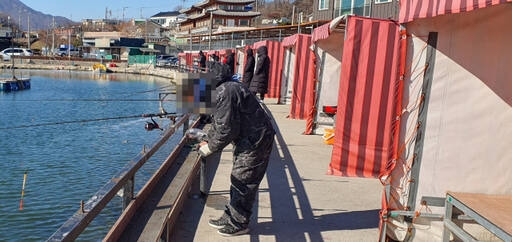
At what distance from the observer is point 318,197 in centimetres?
555

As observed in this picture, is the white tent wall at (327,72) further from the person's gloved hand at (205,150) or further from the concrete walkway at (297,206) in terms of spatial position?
the person's gloved hand at (205,150)

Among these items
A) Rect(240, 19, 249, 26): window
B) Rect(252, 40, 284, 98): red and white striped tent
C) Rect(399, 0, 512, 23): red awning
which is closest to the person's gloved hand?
Rect(399, 0, 512, 23): red awning

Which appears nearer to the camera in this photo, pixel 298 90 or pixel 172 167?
pixel 172 167

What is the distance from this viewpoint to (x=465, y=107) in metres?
3.79

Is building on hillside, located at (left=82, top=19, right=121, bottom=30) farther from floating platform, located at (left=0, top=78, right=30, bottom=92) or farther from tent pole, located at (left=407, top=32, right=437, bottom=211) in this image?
tent pole, located at (left=407, top=32, right=437, bottom=211)

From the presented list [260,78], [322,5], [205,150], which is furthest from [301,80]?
[322,5]

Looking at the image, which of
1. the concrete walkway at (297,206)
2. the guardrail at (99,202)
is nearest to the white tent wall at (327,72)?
the concrete walkway at (297,206)

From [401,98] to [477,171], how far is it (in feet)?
3.01

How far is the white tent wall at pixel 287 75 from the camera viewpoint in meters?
15.0

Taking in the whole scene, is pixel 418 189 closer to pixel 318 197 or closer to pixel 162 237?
pixel 318 197

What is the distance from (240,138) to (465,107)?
2008mm

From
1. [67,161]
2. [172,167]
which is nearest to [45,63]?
[67,161]

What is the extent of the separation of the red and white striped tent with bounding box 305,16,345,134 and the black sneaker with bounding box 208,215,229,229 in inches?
228

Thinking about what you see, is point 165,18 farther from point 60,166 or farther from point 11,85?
point 60,166
